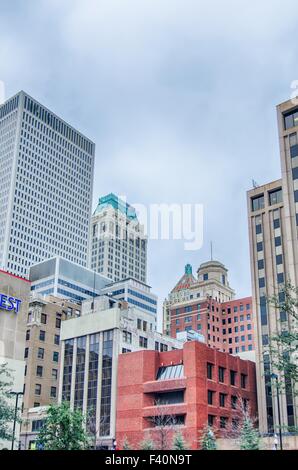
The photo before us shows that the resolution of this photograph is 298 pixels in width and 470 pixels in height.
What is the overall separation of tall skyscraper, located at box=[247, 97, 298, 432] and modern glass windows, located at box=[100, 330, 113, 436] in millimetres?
20145

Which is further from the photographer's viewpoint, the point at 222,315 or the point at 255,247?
the point at 222,315

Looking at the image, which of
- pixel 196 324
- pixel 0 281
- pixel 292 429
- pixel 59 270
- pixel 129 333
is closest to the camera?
pixel 292 429

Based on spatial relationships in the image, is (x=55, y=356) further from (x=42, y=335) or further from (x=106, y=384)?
(x=106, y=384)

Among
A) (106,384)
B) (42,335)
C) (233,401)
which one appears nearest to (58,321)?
(42,335)

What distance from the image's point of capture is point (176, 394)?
7012 cm

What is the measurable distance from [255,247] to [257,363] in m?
19.0

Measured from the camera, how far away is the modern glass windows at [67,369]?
7944cm

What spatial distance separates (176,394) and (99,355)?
13.3 metres

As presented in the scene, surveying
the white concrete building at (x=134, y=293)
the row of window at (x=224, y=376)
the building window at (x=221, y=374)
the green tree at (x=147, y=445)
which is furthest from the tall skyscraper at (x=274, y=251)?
the white concrete building at (x=134, y=293)

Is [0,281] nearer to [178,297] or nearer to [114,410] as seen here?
[114,410]

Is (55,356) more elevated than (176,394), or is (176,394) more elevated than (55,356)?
(55,356)

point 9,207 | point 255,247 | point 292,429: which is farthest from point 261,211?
point 9,207

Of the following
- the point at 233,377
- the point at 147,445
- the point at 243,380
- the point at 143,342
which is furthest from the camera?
the point at 143,342

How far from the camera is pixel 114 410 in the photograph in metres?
72.9
